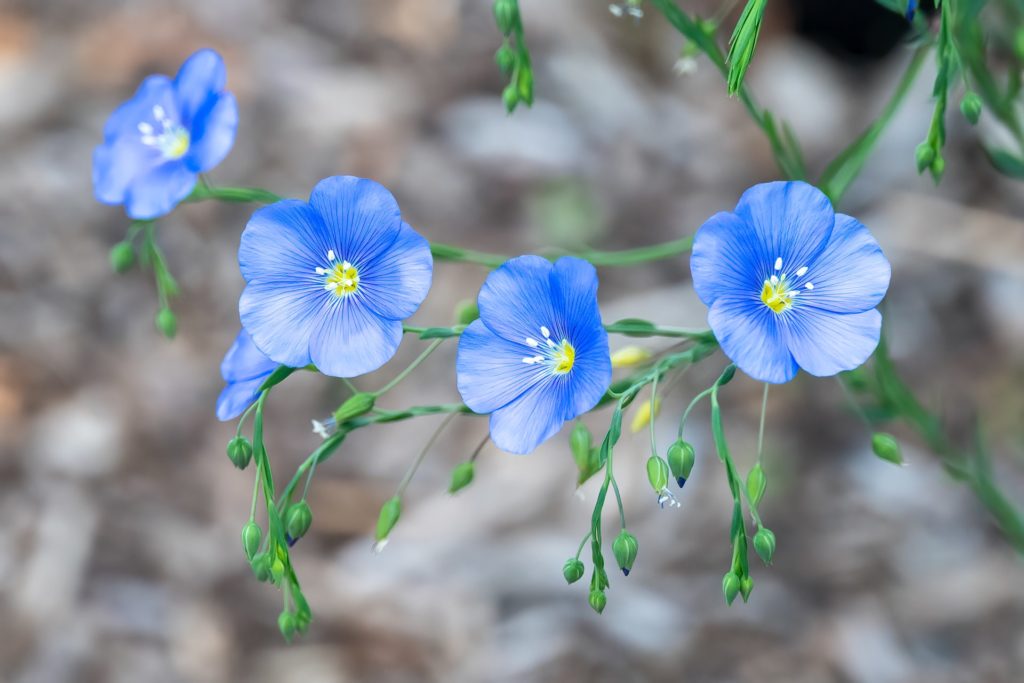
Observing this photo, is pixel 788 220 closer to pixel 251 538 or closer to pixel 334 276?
pixel 334 276

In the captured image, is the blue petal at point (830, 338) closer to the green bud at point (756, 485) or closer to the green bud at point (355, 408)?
the green bud at point (756, 485)

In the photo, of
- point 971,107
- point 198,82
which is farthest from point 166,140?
point 971,107

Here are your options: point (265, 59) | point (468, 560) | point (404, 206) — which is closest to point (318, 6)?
point (265, 59)

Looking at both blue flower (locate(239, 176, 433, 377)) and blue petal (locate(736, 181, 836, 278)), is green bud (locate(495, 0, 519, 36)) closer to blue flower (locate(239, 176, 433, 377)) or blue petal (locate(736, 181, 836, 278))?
blue flower (locate(239, 176, 433, 377))

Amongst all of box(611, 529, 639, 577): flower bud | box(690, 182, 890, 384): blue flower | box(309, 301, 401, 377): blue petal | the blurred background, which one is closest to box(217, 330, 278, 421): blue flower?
box(309, 301, 401, 377): blue petal

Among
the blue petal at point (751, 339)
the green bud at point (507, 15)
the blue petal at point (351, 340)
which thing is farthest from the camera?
the green bud at point (507, 15)

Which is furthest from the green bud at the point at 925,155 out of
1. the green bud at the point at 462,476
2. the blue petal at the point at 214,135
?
the blue petal at the point at 214,135

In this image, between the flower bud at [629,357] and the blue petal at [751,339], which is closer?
the blue petal at [751,339]
